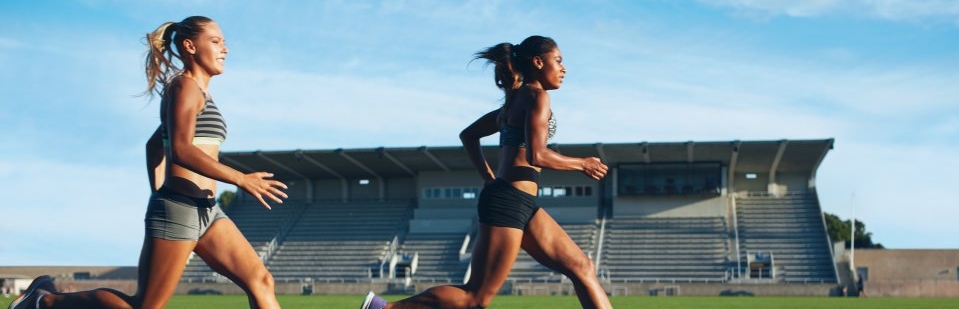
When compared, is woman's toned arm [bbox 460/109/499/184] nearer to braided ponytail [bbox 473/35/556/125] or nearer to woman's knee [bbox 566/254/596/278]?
braided ponytail [bbox 473/35/556/125]

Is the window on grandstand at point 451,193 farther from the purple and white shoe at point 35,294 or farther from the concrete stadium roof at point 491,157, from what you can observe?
the purple and white shoe at point 35,294

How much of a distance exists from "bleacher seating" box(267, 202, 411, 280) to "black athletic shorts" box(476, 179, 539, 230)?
45.7 metres

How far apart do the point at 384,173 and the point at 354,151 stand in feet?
18.4

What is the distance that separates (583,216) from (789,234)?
9.55 metres

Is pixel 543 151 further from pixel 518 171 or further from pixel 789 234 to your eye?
pixel 789 234

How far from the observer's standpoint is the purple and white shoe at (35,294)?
252 inches

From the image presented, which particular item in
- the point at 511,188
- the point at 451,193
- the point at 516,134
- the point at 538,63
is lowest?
the point at 511,188

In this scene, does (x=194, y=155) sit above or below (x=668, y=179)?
below

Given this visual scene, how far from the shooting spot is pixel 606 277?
4919cm

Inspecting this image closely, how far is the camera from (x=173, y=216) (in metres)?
5.63

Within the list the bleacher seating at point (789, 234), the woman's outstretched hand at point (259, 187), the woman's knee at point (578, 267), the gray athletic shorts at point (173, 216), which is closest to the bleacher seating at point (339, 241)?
the bleacher seating at point (789, 234)

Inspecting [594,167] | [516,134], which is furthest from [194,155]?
[594,167]

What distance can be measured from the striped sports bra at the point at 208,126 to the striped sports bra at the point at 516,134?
1.55 metres

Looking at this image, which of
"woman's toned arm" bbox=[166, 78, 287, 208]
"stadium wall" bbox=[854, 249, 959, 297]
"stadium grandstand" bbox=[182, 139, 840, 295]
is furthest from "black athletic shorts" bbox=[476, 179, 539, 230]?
"stadium wall" bbox=[854, 249, 959, 297]
